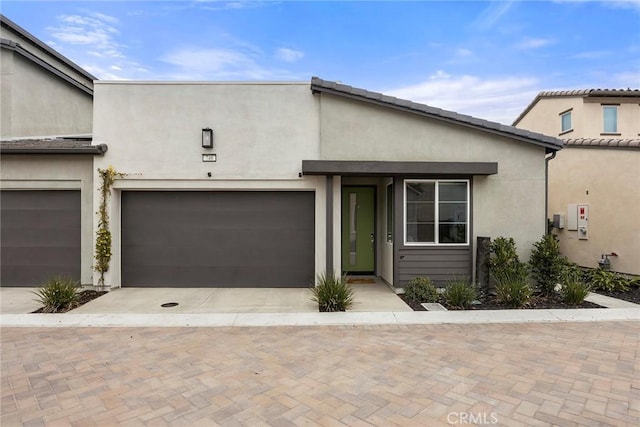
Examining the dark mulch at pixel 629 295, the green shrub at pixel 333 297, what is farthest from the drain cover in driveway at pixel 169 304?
the dark mulch at pixel 629 295

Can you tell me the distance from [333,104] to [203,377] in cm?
633

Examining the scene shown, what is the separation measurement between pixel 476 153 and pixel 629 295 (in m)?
4.68

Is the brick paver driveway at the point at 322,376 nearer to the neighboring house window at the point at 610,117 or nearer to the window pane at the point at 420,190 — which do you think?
the window pane at the point at 420,190

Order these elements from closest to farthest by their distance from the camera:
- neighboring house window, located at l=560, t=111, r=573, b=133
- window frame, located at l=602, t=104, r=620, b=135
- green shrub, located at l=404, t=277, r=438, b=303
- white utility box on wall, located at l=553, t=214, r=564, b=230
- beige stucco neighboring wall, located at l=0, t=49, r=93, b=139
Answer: green shrub, located at l=404, t=277, r=438, b=303, beige stucco neighboring wall, located at l=0, t=49, r=93, b=139, white utility box on wall, located at l=553, t=214, r=564, b=230, window frame, located at l=602, t=104, r=620, b=135, neighboring house window, located at l=560, t=111, r=573, b=133

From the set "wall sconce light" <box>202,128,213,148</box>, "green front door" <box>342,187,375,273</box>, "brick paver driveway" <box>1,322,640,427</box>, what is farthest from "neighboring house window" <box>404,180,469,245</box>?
"wall sconce light" <box>202,128,213,148</box>

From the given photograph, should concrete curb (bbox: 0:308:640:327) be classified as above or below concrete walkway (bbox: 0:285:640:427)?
above

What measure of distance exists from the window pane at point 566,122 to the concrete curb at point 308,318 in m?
11.8

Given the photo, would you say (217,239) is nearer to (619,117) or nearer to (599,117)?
(599,117)

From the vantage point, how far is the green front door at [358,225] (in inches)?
386

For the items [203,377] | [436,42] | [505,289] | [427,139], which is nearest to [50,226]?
[203,377]

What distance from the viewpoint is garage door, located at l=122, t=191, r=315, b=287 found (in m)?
8.50

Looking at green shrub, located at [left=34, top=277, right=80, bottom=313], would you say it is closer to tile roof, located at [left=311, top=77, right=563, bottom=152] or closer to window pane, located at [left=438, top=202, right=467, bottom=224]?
tile roof, located at [left=311, top=77, right=563, bottom=152]

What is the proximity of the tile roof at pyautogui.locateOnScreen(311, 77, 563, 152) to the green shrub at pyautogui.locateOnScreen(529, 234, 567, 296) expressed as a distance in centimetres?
221

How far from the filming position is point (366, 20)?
9.70 metres
